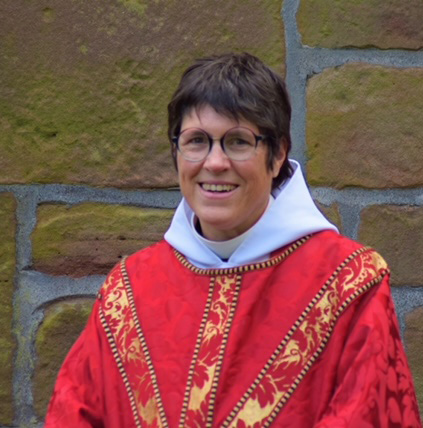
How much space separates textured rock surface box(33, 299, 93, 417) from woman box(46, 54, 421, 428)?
0.55 metres

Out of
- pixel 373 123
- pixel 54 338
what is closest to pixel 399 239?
pixel 373 123

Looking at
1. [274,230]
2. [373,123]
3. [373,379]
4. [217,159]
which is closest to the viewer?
[373,379]

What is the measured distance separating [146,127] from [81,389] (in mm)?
873

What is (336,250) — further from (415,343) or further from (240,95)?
(415,343)

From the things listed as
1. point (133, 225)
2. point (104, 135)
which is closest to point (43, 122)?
point (104, 135)

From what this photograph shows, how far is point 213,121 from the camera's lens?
2.38 m

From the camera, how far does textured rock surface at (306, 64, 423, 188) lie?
120 inches

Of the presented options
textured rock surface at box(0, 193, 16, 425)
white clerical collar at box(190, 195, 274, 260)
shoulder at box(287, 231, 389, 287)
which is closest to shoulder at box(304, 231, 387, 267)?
shoulder at box(287, 231, 389, 287)

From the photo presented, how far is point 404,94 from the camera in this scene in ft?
10.1

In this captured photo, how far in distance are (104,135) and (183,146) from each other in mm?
729

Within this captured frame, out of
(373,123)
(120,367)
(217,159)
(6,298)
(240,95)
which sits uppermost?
(240,95)

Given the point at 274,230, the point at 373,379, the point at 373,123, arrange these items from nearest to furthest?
1. the point at 373,379
2. the point at 274,230
3. the point at 373,123

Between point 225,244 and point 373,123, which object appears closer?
point 225,244

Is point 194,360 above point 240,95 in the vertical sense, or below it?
below
